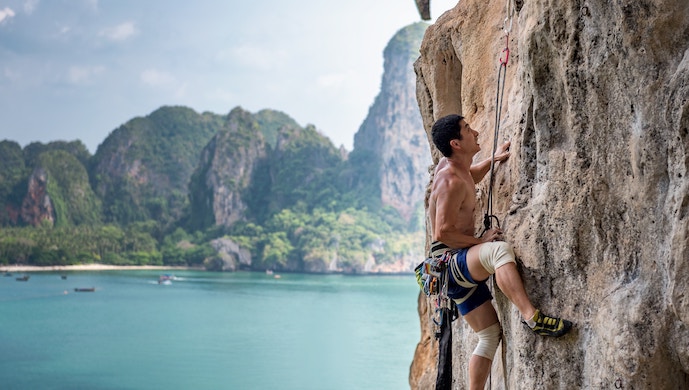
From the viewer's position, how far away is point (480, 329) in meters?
3.68

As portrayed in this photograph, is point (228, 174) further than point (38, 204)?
Yes

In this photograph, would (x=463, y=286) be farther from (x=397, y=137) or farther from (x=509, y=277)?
(x=397, y=137)

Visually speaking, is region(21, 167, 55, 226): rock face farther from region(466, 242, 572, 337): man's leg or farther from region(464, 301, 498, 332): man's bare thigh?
region(466, 242, 572, 337): man's leg

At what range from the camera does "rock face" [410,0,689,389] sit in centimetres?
286

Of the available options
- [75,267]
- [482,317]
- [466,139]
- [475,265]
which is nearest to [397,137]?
[75,267]

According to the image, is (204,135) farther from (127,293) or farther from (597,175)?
(597,175)


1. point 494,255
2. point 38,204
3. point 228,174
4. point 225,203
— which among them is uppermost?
point 228,174

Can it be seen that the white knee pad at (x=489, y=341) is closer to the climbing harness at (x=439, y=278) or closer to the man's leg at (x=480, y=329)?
the man's leg at (x=480, y=329)

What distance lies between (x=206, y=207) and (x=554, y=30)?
4140 inches

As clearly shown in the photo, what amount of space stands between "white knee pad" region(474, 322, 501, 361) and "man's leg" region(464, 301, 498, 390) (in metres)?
0.01

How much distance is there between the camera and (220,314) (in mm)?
50750

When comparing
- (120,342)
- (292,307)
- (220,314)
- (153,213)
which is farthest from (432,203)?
(153,213)

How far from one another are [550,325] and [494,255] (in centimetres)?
40

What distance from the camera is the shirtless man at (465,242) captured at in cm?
356
